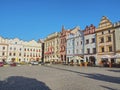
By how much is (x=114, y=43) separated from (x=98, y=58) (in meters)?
7.47

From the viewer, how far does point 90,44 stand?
54.2 metres

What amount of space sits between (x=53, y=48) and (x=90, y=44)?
27.1 meters

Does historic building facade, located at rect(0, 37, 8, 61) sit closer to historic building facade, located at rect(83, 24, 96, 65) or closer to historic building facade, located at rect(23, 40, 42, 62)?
historic building facade, located at rect(23, 40, 42, 62)

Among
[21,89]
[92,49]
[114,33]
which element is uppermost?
[114,33]

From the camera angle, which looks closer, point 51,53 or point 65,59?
point 65,59

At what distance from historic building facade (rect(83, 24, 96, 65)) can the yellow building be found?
210 cm

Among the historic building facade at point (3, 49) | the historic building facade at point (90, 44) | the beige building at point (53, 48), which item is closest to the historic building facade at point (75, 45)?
the historic building facade at point (90, 44)

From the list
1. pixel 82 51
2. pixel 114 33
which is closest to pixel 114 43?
pixel 114 33

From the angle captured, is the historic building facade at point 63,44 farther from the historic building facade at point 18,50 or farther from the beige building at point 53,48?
the historic building facade at point 18,50

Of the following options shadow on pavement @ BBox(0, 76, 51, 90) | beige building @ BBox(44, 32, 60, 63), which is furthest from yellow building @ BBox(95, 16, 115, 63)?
shadow on pavement @ BBox(0, 76, 51, 90)

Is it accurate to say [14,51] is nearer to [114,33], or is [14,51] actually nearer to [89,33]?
[89,33]

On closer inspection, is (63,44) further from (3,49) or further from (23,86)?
(23,86)

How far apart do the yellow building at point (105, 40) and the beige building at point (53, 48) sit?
24.2 metres

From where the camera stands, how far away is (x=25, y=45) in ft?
303
